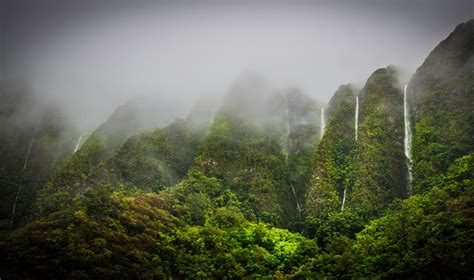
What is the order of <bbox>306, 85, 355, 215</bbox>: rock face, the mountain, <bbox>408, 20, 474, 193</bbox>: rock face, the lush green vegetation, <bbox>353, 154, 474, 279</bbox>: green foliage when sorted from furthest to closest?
the mountain → <bbox>306, 85, 355, 215</bbox>: rock face → <bbox>408, 20, 474, 193</bbox>: rock face → the lush green vegetation → <bbox>353, 154, 474, 279</bbox>: green foliage

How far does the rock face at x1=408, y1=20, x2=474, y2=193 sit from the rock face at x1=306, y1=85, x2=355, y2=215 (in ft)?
42.5

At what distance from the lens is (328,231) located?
57031 millimetres

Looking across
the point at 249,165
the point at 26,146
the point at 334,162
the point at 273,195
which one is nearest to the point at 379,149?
the point at 334,162

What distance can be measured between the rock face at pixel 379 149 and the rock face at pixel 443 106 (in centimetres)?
314

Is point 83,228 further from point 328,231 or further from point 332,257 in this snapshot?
point 328,231

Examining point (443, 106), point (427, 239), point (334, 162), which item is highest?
point (443, 106)

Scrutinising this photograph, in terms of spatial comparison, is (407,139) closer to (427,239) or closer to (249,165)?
(249,165)

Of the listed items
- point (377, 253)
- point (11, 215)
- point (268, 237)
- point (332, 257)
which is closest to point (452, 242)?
point (377, 253)

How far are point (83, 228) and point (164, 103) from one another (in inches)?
3888

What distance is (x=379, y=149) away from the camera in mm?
71250

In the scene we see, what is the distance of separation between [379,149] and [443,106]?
1501 centimetres

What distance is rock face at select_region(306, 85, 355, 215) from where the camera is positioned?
66.3 m

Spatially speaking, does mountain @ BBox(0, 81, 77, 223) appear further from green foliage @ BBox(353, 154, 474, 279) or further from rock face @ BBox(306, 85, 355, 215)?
green foliage @ BBox(353, 154, 474, 279)

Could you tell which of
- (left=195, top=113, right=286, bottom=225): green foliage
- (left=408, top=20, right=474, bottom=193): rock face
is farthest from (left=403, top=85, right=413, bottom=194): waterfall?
(left=195, top=113, right=286, bottom=225): green foliage
